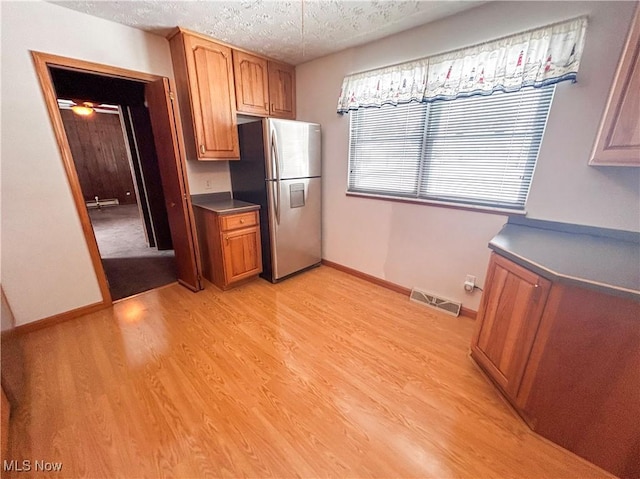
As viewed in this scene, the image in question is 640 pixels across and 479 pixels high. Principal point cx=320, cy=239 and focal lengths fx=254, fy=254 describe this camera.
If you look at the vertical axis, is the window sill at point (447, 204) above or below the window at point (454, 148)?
below

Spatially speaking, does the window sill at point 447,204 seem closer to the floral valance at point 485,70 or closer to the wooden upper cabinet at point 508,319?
the wooden upper cabinet at point 508,319

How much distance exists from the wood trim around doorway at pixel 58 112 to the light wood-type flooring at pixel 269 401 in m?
0.51

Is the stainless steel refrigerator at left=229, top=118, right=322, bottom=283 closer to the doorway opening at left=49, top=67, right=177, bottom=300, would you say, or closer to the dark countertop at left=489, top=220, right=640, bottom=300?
the doorway opening at left=49, top=67, right=177, bottom=300

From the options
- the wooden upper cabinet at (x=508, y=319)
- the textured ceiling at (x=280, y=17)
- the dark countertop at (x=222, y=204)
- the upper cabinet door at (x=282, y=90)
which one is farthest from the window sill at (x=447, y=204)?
the textured ceiling at (x=280, y=17)

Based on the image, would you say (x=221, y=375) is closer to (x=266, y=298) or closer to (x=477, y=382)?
(x=266, y=298)

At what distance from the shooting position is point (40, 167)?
1.92 metres

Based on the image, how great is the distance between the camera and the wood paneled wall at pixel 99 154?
21.3 ft

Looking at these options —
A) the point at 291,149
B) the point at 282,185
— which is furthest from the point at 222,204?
the point at 291,149

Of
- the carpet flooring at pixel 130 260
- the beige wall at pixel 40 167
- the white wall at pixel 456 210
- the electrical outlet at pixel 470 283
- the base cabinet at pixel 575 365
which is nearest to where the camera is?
the base cabinet at pixel 575 365

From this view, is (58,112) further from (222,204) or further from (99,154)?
(99,154)

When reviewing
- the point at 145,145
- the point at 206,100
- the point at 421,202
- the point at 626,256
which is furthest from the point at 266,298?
the point at 145,145

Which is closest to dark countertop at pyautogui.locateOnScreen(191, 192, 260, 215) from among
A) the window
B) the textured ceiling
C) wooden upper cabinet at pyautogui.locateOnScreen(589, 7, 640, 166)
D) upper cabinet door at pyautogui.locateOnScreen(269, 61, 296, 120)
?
upper cabinet door at pyautogui.locateOnScreen(269, 61, 296, 120)

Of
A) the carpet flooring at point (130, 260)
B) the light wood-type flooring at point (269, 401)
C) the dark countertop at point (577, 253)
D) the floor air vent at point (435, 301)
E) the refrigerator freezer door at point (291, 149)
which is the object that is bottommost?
the light wood-type flooring at point (269, 401)

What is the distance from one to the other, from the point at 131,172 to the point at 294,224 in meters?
3.29
